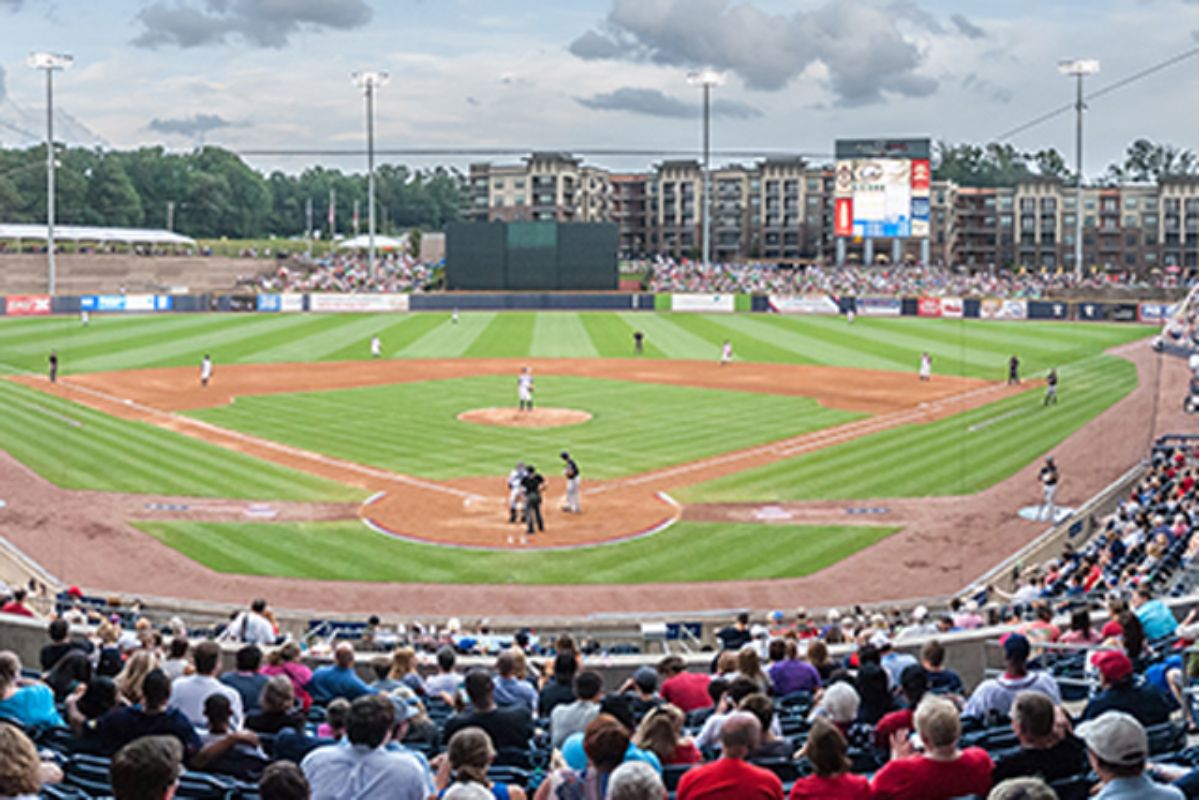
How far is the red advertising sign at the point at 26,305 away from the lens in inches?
3193

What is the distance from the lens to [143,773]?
5.63 m

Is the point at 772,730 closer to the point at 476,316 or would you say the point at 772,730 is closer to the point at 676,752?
the point at 676,752

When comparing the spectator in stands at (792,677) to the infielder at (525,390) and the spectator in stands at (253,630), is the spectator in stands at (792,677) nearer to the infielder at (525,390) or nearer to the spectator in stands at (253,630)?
the spectator in stands at (253,630)

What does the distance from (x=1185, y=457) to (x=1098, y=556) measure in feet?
34.3

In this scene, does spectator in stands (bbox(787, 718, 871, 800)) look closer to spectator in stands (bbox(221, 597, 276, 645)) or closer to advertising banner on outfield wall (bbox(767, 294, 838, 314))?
spectator in stands (bbox(221, 597, 276, 645))

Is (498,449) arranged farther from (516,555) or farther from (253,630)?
(253,630)

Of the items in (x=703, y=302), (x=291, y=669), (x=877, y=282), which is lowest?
(x=291, y=669)

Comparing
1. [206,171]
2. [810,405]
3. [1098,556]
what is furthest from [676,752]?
[206,171]

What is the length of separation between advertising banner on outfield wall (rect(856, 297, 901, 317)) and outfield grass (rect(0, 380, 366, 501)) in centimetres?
6236

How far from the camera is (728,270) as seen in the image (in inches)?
4250

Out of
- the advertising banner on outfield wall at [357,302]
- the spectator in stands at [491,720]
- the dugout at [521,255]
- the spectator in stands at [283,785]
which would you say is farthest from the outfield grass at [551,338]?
the spectator in stands at [283,785]

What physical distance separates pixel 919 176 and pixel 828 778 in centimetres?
6720

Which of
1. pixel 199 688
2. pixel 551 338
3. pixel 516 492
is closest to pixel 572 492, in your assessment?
pixel 516 492

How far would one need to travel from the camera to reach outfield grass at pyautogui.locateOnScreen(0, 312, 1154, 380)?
59219 mm
